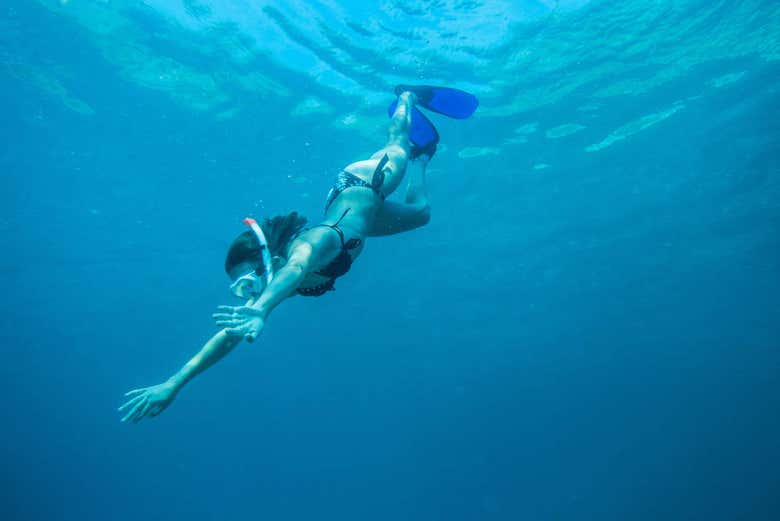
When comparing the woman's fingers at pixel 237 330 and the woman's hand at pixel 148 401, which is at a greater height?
the woman's fingers at pixel 237 330

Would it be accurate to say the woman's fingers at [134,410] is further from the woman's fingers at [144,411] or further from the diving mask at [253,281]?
the diving mask at [253,281]

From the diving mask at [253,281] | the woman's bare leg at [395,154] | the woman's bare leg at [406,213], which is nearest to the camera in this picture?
the diving mask at [253,281]

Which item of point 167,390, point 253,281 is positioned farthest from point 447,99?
point 167,390

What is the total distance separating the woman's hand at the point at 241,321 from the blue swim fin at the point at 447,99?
17.7ft

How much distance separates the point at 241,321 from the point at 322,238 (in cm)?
131

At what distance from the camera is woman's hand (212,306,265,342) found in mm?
2523

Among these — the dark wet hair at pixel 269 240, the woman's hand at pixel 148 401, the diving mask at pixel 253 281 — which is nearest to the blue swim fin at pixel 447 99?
the dark wet hair at pixel 269 240

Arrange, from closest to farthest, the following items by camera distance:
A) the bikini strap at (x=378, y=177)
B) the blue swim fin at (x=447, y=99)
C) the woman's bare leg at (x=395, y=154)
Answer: the bikini strap at (x=378, y=177), the woman's bare leg at (x=395, y=154), the blue swim fin at (x=447, y=99)

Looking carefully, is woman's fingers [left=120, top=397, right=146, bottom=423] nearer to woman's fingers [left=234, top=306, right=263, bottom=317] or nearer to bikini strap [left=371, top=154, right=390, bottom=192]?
woman's fingers [left=234, top=306, right=263, bottom=317]

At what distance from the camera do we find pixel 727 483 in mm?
45438

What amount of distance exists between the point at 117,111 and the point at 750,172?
2685 cm

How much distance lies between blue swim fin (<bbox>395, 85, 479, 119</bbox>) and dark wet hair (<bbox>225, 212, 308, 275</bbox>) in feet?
12.1

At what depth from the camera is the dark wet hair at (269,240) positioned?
12.5 ft

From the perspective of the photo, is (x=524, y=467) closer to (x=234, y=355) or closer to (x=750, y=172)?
(x=234, y=355)
